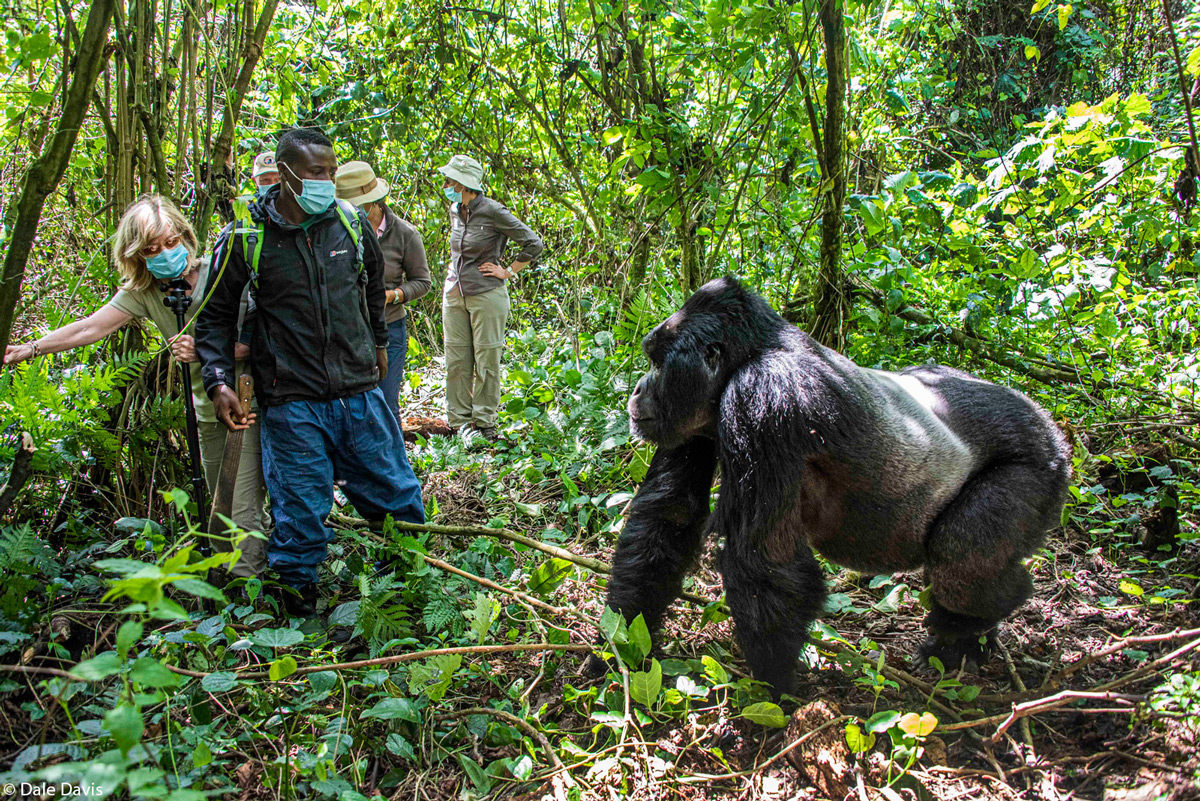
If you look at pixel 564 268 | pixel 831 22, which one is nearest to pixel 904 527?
pixel 831 22

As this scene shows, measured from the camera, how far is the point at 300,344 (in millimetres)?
2949

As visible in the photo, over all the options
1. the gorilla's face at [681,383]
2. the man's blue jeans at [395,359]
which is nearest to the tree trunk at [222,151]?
the man's blue jeans at [395,359]

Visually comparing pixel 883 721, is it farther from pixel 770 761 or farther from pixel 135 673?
pixel 135 673

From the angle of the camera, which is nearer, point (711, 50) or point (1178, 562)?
point (1178, 562)

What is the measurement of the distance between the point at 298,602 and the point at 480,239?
3368 mm

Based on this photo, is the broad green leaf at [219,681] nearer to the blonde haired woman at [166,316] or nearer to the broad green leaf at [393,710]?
the broad green leaf at [393,710]

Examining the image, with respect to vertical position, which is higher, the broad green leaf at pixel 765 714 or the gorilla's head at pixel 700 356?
the gorilla's head at pixel 700 356

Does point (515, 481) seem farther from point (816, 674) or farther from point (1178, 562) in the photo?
point (1178, 562)

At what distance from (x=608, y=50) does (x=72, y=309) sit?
147 inches

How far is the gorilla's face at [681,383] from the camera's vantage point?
98.6 inches

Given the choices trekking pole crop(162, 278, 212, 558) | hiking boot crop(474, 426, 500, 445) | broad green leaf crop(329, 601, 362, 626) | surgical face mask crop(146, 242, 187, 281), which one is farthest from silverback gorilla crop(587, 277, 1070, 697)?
hiking boot crop(474, 426, 500, 445)

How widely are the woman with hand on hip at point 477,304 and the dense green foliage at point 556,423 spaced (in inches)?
12.1

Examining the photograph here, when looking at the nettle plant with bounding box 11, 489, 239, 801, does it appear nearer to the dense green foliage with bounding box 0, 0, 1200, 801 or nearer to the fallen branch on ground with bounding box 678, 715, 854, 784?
the dense green foliage with bounding box 0, 0, 1200, 801

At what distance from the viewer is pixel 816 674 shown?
275 centimetres
